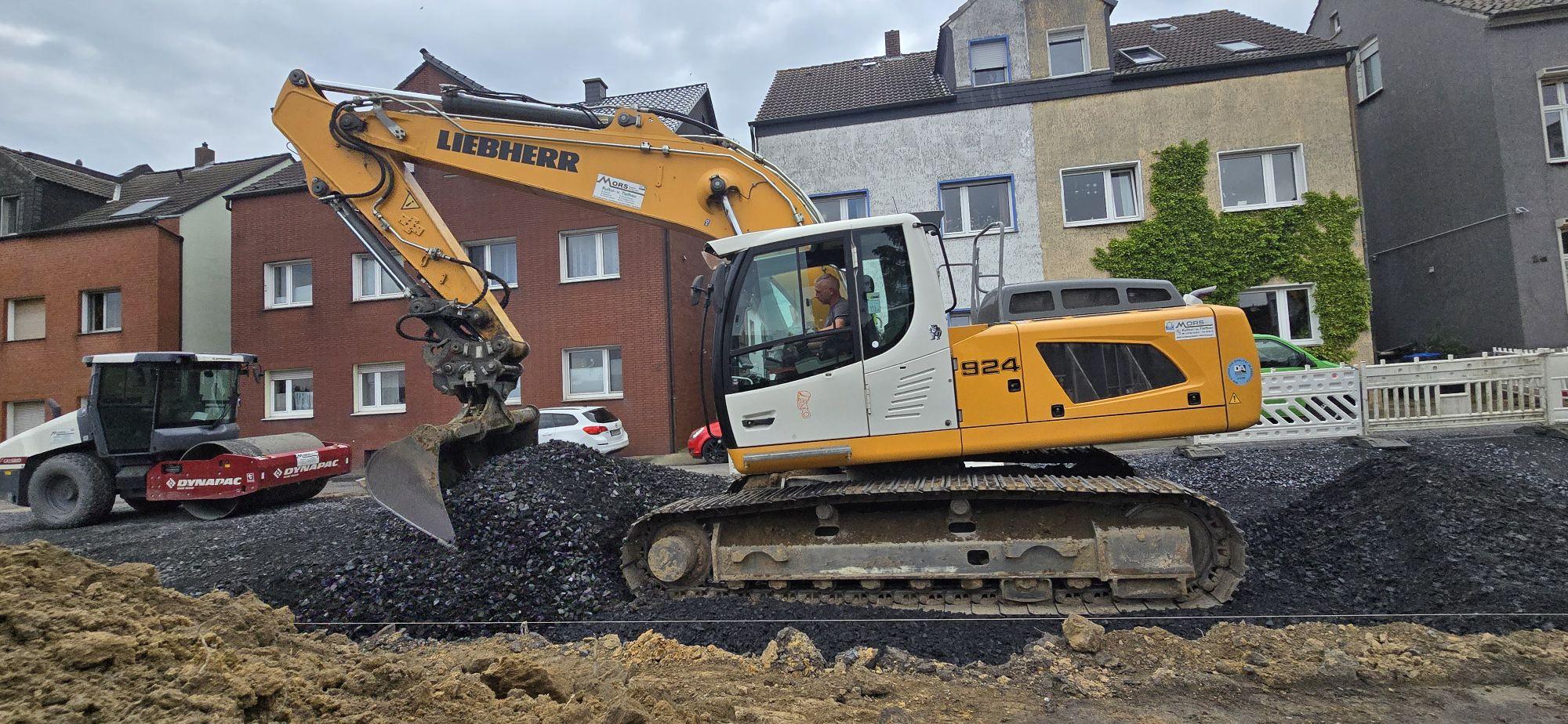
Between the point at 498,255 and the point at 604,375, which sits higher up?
the point at 498,255

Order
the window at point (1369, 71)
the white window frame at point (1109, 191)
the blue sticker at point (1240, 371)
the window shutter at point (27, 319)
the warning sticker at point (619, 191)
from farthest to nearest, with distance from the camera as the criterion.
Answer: the window shutter at point (27, 319), the window at point (1369, 71), the white window frame at point (1109, 191), the warning sticker at point (619, 191), the blue sticker at point (1240, 371)

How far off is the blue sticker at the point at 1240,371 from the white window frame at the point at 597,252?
13.2 meters

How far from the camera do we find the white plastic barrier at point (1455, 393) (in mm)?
9492

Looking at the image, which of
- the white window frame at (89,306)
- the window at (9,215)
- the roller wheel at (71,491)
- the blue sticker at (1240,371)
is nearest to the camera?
the blue sticker at (1240,371)

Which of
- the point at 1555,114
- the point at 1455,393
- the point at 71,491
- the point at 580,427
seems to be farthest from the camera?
the point at 1555,114

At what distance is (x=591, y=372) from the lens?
1628 centimetres

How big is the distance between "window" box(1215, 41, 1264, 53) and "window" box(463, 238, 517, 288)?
50.6ft

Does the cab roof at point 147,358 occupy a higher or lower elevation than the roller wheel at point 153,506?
higher

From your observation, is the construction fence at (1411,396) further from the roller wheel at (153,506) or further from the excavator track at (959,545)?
the roller wheel at (153,506)

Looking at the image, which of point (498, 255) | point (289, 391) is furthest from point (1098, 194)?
point (289, 391)

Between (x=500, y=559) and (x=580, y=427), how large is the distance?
8918mm

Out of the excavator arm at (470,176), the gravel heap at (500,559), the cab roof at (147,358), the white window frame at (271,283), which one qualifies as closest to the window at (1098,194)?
the excavator arm at (470,176)

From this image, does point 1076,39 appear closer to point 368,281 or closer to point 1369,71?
point 1369,71

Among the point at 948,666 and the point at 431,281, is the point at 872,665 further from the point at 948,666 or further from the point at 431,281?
the point at 431,281
